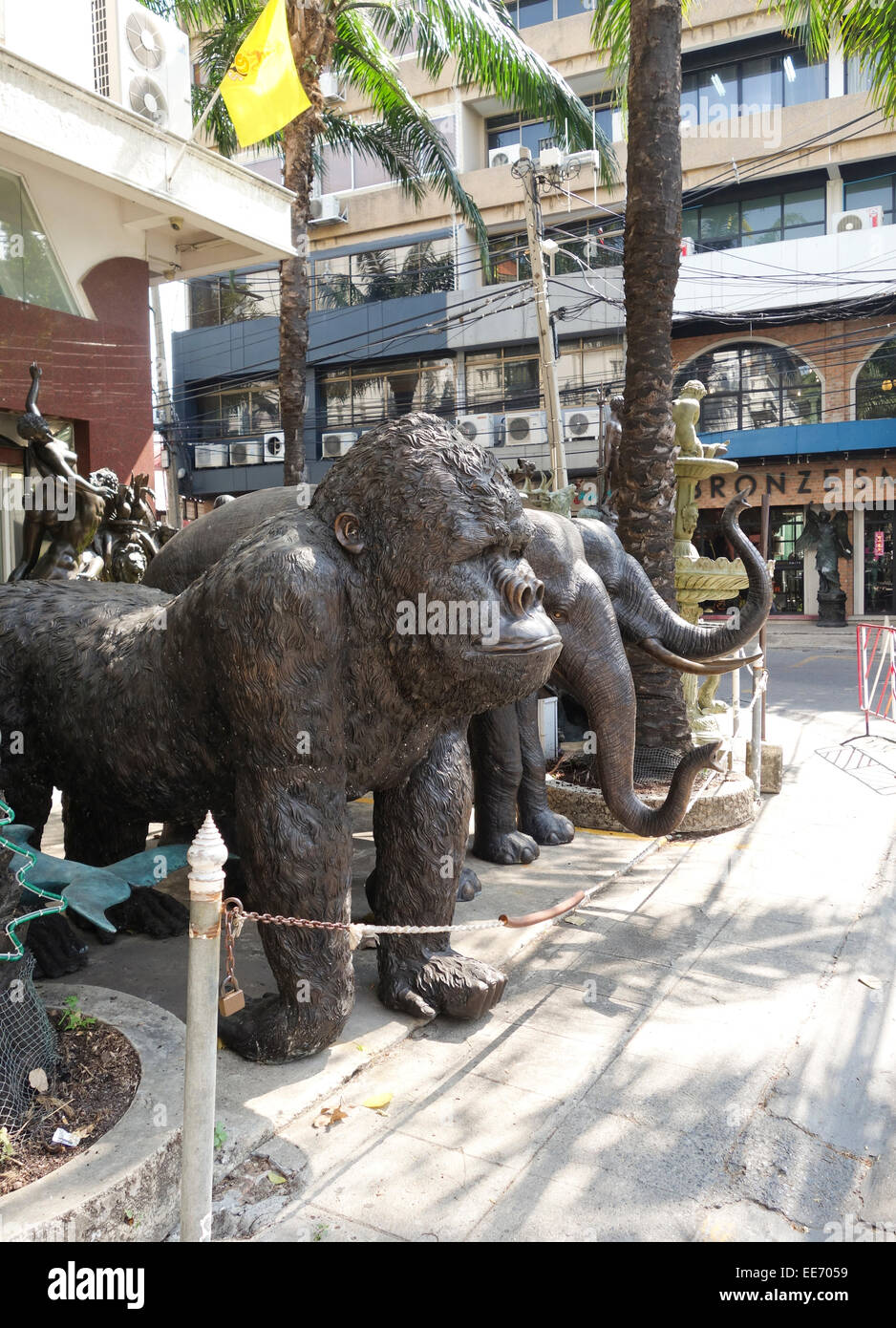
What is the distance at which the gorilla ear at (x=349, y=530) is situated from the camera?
283 cm

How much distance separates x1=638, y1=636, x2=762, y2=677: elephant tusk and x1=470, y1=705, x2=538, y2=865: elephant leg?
844 mm

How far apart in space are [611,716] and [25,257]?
692 cm

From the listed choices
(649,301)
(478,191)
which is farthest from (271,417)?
(649,301)

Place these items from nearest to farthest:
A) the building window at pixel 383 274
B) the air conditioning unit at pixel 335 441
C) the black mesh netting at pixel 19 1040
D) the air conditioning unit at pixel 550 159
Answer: the black mesh netting at pixel 19 1040 < the air conditioning unit at pixel 550 159 < the building window at pixel 383 274 < the air conditioning unit at pixel 335 441

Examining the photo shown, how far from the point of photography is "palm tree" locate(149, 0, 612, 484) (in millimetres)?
10797

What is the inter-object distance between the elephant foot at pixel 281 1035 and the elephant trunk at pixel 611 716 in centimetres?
170

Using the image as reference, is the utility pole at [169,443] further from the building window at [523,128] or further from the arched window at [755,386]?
the arched window at [755,386]

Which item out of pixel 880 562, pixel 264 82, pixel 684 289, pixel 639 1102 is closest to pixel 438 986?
pixel 639 1102

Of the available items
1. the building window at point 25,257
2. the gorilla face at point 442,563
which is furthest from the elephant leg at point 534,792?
the building window at point 25,257

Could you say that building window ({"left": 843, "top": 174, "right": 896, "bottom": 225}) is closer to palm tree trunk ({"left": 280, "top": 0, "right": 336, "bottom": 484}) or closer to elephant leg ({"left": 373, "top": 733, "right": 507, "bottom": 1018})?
palm tree trunk ({"left": 280, "top": 0, "right": 336, "bottom": 484})

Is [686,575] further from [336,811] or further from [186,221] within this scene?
[186,221]

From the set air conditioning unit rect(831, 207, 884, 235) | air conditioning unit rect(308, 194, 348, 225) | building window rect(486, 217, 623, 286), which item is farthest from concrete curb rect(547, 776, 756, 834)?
air conditioning unit rect(308, 194, 348, 225)

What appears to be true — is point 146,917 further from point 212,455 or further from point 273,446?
point 212,455

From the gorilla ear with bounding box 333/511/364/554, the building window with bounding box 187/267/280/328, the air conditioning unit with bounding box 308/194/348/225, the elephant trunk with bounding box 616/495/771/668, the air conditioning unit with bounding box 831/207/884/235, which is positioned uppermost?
the air conditioning unit with bounding box 308/194/348/225
